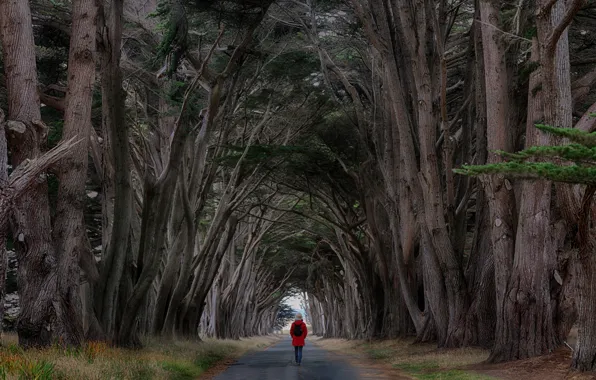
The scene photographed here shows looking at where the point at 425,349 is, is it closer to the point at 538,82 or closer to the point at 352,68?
the point at 538,82

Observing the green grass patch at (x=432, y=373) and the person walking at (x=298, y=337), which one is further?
the person walking at (x=298, y=337)

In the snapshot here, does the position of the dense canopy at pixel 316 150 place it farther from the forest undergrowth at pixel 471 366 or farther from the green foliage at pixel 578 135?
the forest undergrowth at pixel 471 366

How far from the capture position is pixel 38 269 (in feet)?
33.8

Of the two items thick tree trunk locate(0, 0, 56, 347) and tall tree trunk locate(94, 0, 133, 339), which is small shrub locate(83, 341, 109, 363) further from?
tall tree trunk locate(94, 0, 133, 339)

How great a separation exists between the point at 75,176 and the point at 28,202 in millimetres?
1196

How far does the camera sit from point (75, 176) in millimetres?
11531

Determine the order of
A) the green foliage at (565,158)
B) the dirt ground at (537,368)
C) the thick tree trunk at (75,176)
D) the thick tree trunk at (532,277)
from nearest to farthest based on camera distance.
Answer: the green foliage at (565,158) → the dirt ground at (537,368) → the thick tree trunk at (75,176) → the thick tree trunk at (532,277)

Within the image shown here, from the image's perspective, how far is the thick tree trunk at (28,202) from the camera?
1023 centimetres

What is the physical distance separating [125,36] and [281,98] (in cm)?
608

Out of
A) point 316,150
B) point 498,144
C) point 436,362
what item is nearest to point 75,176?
point 498,144

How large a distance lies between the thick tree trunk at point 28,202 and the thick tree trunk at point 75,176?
0.45 meters

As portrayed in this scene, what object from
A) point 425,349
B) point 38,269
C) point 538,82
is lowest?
point 425,349

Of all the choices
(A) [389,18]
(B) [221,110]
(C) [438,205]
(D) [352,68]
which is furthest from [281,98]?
(C) [438,205]

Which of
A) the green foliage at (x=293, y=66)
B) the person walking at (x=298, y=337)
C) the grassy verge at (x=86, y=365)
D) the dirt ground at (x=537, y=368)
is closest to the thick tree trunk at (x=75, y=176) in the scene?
the grassy verge at (x=86, y=365)
